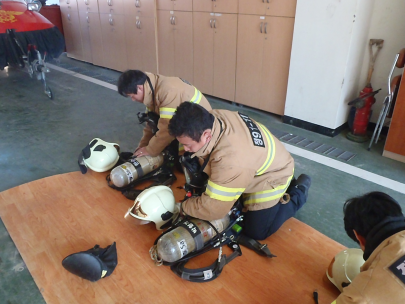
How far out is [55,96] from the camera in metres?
5.08

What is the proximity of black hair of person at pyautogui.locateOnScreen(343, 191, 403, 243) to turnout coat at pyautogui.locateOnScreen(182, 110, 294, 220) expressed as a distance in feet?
1.85

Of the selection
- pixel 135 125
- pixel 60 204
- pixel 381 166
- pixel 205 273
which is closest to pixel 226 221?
pixel 205 273

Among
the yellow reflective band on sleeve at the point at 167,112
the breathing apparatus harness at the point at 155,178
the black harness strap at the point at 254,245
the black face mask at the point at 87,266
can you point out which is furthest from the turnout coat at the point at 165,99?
the black face mask at the point at 87,266

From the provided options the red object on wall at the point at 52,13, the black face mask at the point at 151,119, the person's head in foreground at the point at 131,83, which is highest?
the red object on wall at the point at 52,13

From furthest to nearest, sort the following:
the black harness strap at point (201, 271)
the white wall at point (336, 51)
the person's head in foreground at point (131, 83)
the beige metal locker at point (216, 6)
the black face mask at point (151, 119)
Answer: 1. the beige metal locker at point (216, 6)
2. the white wall at point (336, 51)
3. the black face mask at point (151, 119)
4. the person's head in foreground at point (131, 83)
5. the black harness strap at point (201, 271)

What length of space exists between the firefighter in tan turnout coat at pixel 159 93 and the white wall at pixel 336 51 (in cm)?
170

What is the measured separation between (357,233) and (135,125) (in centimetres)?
329

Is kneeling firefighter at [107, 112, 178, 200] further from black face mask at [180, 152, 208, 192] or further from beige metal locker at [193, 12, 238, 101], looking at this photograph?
beige metal locker at [193, 12, 238, 101]

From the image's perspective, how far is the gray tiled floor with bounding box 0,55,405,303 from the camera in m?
2.24

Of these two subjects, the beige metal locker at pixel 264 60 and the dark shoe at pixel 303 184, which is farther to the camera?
the beige metal locker at pixel 264 60

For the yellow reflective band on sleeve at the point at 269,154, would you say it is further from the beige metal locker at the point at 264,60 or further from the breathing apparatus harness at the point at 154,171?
the beige metal locker at the point at 264,60

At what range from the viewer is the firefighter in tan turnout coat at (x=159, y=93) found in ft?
7.69

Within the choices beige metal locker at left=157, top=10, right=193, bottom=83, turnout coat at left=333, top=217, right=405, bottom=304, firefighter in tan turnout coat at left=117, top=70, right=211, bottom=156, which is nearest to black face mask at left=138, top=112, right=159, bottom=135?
firefighter in tan turnout coat at left=117, top=70, right=211, bottom=156

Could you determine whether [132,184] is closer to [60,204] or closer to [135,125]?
[60,204]
